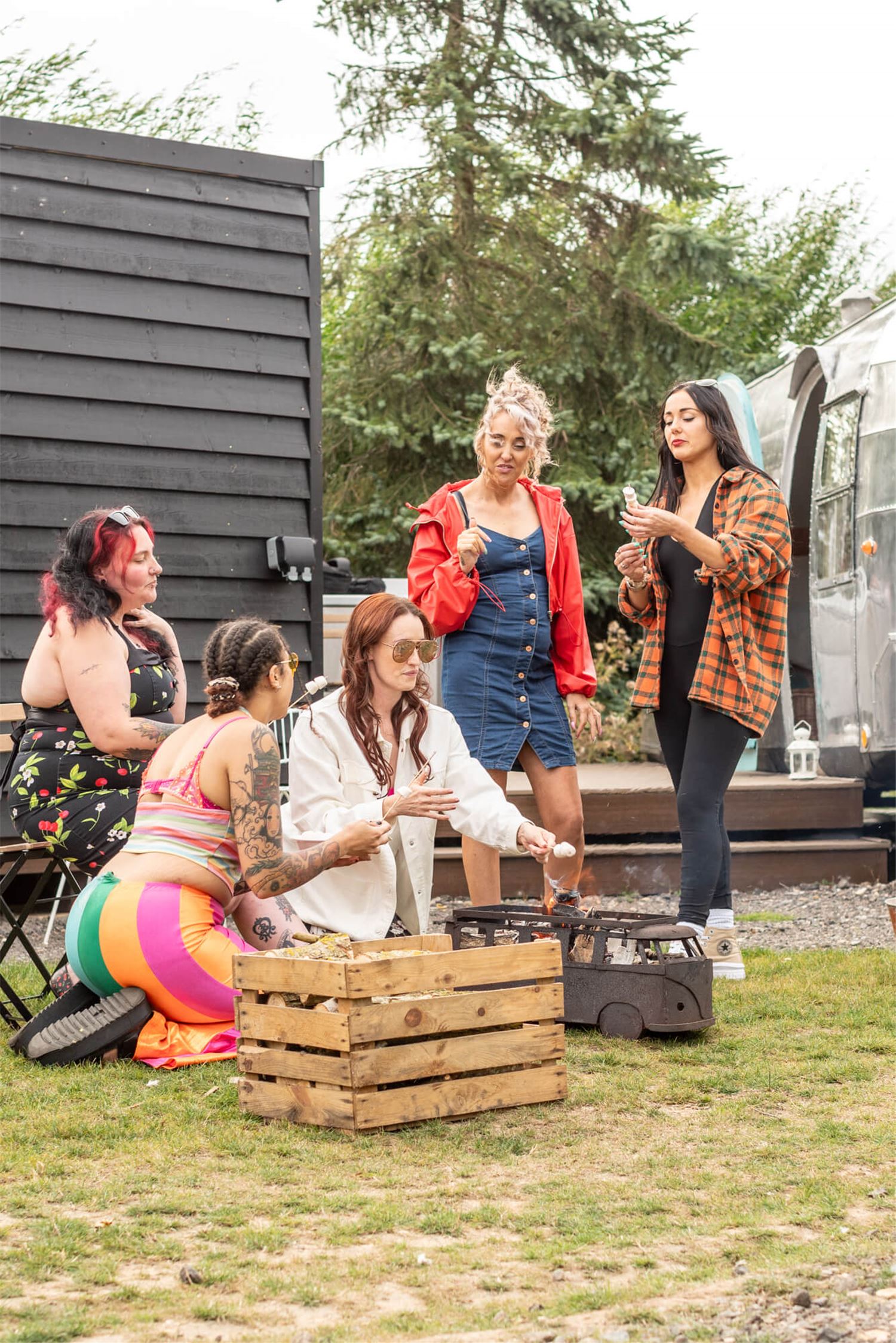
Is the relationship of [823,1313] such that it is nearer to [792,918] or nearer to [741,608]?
[741,608]

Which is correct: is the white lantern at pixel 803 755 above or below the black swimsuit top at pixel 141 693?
below

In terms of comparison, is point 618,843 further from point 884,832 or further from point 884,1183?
point 884,1183

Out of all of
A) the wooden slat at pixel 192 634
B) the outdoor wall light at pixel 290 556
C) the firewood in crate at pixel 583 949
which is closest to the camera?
the firewood in crate at pixel 583 949

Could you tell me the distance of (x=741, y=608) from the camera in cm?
418

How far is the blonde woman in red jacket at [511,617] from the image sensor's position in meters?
4.25

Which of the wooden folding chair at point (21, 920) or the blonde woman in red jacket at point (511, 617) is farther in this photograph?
the blonde woman in red jacket at point (511, 617)

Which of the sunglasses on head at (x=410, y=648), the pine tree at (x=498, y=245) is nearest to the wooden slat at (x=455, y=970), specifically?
the sunglasses on head at (x=410, y=648)

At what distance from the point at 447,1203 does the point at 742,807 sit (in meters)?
4.73

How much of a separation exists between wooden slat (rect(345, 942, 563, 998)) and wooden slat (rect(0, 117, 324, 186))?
4.29m

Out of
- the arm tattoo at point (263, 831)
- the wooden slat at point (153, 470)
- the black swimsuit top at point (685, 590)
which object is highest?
the wooden slat at point (153, 470)

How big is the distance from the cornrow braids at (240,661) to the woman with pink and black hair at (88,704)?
0.66 m

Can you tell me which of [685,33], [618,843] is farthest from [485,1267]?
[685,33]

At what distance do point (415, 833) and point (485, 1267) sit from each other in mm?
1889

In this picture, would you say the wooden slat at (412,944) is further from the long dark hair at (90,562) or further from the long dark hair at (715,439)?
the long dark hair at (715,439)
